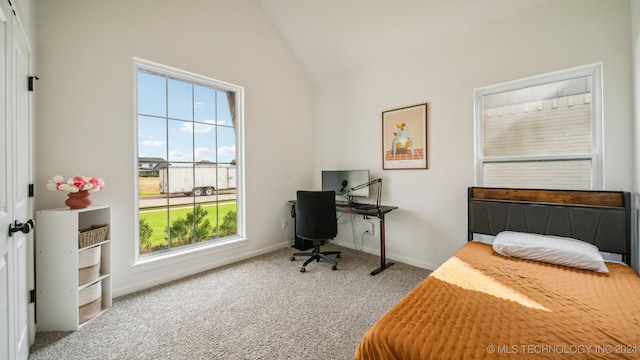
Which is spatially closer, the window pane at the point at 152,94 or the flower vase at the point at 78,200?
the flower vase at the point at 78,200

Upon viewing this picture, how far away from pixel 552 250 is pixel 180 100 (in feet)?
12.7

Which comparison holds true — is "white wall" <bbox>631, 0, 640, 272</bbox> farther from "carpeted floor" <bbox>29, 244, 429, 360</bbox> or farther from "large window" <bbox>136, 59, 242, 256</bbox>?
"large window" <bbox>136, 59, 242, 256</bbox>

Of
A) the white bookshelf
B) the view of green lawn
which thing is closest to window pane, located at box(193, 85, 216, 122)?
the view of green lawn

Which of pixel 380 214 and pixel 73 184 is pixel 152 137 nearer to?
pixel 73 184

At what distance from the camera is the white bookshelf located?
176cm

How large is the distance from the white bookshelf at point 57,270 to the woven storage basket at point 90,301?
2.9 inches

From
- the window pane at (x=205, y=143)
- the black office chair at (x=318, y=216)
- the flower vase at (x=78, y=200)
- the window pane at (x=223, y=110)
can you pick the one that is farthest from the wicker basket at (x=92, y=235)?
the black office chair at (x=318, y=216)

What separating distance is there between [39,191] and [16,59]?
1.10m

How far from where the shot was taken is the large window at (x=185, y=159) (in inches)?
104

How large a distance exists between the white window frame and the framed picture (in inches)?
78.9

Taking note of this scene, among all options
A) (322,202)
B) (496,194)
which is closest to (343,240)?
(322,202)

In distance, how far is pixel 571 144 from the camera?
2.17 m

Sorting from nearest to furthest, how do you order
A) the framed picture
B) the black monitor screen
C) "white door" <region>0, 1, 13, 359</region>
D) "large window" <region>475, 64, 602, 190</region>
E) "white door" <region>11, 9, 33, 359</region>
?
"white door" <region>0, 1, 13, 359</region> → "white door" <region>11, 9, 33, 359</region> → "large window" <region>475, 64, 602, 190</region> → the framed picture → the black monitor screen

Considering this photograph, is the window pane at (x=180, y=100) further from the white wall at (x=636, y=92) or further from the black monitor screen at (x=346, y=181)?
the white wall at (x=636, y=92)
